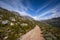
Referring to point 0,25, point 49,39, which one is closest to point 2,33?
point 0,25

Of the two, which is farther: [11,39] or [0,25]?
[0,25]

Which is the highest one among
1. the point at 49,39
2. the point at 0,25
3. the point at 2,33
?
the point at 0,25

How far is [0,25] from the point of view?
16906mm

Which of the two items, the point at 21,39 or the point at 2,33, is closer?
the point at 21,39

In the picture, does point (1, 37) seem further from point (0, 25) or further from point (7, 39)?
point (0, 25)

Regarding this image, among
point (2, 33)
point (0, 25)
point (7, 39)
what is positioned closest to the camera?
point (7, 39)

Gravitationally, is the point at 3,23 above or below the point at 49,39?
above

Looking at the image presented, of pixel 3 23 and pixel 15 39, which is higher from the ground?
pixel 3 23

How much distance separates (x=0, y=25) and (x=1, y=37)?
4504 millimetres

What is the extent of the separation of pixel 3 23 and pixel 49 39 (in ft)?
28.9

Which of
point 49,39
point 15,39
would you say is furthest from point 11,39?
point 49,39

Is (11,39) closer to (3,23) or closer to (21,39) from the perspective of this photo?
(21,39)

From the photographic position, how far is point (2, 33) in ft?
45.7

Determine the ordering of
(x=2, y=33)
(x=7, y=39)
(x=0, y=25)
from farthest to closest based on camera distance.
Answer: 1. (x=0, y=25)
2. (x=2, y=33)
3. (x=7, y=39)
